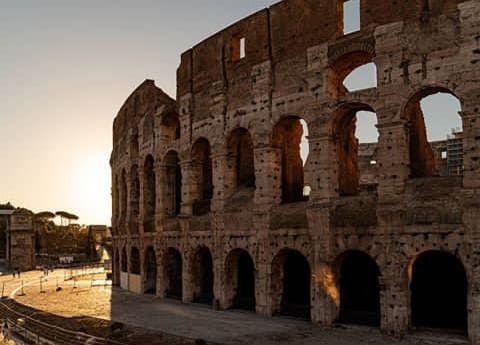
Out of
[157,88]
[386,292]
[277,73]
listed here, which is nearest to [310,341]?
[386,292]

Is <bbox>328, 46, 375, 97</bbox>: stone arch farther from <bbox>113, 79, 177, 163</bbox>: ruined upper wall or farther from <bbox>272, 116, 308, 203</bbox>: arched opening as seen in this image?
<bbox>113, 79, 177, 163</bbox>: ruined upper wall

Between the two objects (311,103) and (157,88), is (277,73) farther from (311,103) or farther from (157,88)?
(157,88)

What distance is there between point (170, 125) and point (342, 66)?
11.2 m

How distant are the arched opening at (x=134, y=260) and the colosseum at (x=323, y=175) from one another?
3.84 meters

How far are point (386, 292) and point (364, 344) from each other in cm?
192

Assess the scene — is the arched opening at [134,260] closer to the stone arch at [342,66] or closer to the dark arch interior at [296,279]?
the dark arch interior at [296,279]

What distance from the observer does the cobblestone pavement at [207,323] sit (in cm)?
1429

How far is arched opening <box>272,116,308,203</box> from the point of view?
19.5m

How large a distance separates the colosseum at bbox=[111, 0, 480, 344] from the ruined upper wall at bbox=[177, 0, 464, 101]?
0.05 metres

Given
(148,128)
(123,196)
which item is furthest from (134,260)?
(148,128)

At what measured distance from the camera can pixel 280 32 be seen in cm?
1881

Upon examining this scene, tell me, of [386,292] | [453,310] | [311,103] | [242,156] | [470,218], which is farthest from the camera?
[242,156]

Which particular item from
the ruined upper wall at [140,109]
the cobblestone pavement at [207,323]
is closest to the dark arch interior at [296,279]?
the cobblestone pavement at [207,323]

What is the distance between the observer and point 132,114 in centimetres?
2992
